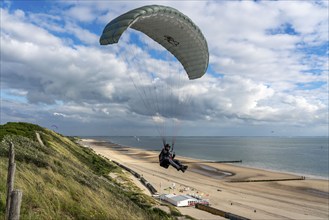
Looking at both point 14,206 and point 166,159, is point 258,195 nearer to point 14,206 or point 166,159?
point 166,159

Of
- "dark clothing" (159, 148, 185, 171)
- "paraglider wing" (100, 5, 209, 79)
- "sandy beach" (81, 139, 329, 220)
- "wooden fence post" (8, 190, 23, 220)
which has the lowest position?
"sandy beach" (81, 139, 329, 220)

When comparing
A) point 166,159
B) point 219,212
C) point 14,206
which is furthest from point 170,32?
point 219,212

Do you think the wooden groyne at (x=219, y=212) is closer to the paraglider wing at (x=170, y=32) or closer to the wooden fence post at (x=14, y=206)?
the paraglider wing at (x=170, y=32)

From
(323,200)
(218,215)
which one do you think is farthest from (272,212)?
(323,200)

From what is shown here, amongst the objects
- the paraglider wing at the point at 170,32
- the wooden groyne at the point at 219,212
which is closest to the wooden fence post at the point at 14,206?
the paraglider wing at the point at 170,32

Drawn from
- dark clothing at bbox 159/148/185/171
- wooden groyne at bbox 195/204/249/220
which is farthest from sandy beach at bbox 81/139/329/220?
dark clothing at bbox 159/148/185/171

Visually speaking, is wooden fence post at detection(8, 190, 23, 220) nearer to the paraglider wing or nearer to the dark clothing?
the paraglider wing

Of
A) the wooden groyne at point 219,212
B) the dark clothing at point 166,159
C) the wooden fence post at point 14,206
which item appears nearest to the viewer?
the wooden fence post at point 14,206

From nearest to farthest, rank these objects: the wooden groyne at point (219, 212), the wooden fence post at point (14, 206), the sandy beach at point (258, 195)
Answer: the wooden fence post at point (14, 206)
the wooden groyne at point (219, 212)
the sandy beach at point (258, 195)
